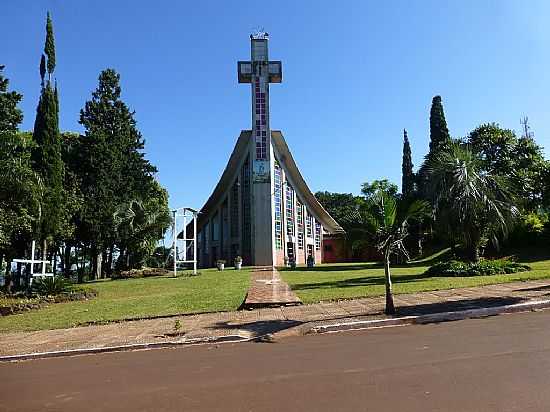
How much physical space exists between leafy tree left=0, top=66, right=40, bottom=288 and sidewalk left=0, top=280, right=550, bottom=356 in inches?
321

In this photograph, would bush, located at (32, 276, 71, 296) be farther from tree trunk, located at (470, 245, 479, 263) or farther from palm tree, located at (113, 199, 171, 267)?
tree trunk, located at (470, 245, 479, 263)

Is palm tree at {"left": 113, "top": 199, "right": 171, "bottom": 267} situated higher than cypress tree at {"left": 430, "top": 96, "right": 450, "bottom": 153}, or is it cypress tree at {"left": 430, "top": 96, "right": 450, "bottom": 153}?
cypress tree at {"left": 430, "top": 96, "right": 450, "bottom": 153}

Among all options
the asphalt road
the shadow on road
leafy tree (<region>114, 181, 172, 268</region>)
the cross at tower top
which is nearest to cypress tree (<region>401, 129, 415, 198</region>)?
the cross at tower top

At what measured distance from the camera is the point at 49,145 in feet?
93.9

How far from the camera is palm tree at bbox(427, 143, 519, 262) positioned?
71.5 feet

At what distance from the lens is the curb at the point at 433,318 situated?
33.3 feet

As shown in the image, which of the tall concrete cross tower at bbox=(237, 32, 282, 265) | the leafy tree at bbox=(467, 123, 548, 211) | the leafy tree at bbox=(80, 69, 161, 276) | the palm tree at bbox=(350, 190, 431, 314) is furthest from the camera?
the tall concrete cross tower at bbox=(237, 32, 282, 265)

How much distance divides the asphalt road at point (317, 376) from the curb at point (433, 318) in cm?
73

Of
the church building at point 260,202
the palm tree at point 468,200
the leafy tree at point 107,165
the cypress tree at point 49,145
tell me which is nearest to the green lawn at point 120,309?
the palm tree at point 468,200

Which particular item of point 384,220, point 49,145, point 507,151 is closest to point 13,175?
point 49,145

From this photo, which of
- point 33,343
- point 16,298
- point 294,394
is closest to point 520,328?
point 294,394

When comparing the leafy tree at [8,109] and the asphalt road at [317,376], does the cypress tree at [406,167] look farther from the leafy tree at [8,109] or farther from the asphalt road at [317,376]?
the asphalt road at [317,376]

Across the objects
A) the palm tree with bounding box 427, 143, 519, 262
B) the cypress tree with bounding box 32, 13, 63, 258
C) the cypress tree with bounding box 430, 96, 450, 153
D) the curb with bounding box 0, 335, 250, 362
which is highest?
the cypress tree with bounding box 430, 96, 450, 153

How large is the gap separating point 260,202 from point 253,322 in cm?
3318
